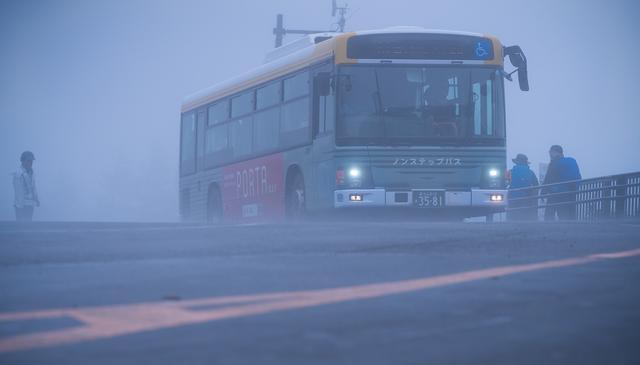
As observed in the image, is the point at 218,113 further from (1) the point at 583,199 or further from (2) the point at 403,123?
(1) the point at 583,199

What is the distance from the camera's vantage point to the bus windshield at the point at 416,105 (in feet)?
61.4

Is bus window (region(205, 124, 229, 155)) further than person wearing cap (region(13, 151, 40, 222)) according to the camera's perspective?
Yes

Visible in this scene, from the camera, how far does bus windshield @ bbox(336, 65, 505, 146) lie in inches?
736

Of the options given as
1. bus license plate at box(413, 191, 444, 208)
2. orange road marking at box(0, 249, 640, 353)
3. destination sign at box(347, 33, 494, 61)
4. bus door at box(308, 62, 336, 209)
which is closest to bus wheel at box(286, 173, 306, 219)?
bus door at box(308, 62, 336, 209)

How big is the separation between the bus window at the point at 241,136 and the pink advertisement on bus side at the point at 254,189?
0.74 feet

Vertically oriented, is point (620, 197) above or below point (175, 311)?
above

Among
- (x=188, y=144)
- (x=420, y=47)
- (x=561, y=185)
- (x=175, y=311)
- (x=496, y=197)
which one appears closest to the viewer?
(x=175, y=311)

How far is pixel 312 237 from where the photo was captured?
436 inches

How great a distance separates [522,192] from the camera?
26.5 metres

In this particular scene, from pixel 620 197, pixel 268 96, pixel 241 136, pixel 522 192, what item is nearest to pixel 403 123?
pixel 268 96

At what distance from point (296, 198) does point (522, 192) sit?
7979 mm

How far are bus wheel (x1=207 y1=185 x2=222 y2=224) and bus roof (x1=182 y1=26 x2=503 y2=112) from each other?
1830 millimetres

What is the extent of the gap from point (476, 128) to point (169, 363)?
15.0 meters

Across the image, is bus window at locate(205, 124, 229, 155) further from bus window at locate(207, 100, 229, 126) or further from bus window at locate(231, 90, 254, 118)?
bus window at locate(231, 90, 254, 118)
